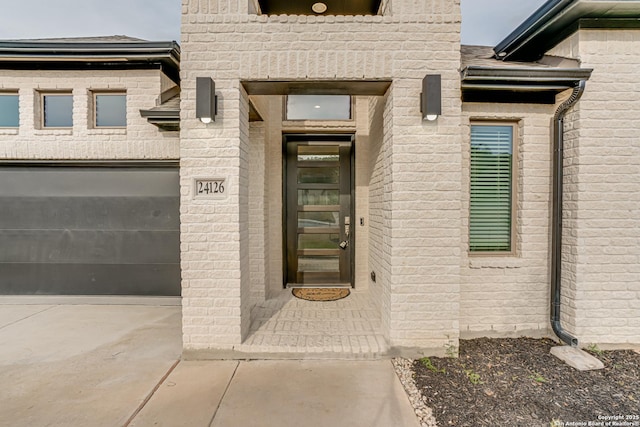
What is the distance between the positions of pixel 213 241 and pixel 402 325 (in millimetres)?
2055

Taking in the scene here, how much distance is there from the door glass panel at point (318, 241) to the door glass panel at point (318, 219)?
186mm

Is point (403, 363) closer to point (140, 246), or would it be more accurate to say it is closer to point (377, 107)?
point (377, 107)

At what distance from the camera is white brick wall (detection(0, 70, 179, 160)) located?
13.9ft

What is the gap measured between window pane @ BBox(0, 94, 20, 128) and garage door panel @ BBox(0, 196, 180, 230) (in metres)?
1.14

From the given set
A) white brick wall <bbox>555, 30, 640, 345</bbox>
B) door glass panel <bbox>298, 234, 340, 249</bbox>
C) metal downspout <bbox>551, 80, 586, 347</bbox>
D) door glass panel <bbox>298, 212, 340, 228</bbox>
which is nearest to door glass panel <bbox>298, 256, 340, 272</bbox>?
door glass panel <bbox>298, 234, 340, 249</bbox>

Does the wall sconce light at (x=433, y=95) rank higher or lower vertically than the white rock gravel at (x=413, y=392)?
higher

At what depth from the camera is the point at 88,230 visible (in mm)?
4586

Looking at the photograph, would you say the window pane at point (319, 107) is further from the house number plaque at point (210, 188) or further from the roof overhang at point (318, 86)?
the house number plaque at point (210, 188)

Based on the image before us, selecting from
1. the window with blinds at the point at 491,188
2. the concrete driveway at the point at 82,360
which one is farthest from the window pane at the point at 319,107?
the concrete driveway at the point at 82,360

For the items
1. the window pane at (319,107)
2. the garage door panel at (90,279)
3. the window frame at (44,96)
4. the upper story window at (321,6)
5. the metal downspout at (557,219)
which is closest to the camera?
the metal downspout at (557,219)

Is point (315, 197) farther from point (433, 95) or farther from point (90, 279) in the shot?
point (90, 279)

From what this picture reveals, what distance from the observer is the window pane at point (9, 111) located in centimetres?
437

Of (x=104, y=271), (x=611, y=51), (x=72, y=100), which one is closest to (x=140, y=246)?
(x=104, y=271)

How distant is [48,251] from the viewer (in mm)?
4602
